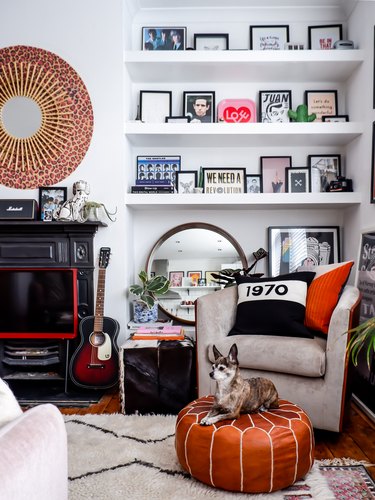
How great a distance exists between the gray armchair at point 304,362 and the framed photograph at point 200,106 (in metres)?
1.84

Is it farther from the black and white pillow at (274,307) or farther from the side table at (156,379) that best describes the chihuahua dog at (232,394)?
the side table at (156,379)

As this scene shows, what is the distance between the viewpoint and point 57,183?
3357 mm

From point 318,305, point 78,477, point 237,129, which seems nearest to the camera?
point 78,477

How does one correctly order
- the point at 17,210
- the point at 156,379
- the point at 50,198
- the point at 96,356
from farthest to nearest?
the point at 50,198
the point at 17,210
the point at 96,356
the point at 156,379

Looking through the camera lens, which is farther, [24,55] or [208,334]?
[24,55]

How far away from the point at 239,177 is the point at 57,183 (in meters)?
1.45

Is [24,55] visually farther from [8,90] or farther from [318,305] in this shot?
[318,305]

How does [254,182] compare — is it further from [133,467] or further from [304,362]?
[133,467]

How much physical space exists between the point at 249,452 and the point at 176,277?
84.0 inches

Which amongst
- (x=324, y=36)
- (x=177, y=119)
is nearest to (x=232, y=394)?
(x=177, y=119)

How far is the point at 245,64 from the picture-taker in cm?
336

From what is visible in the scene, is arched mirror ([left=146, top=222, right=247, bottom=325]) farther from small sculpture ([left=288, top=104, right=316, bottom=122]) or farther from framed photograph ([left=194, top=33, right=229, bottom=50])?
framed photograph ([left=194, top=33, right=229, bottom=50])

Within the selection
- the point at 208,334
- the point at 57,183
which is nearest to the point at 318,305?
the point at 208,334

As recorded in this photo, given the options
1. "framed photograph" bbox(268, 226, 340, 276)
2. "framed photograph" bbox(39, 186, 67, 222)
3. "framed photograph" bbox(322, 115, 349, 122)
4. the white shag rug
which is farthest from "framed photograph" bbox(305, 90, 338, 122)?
the white shag rug
